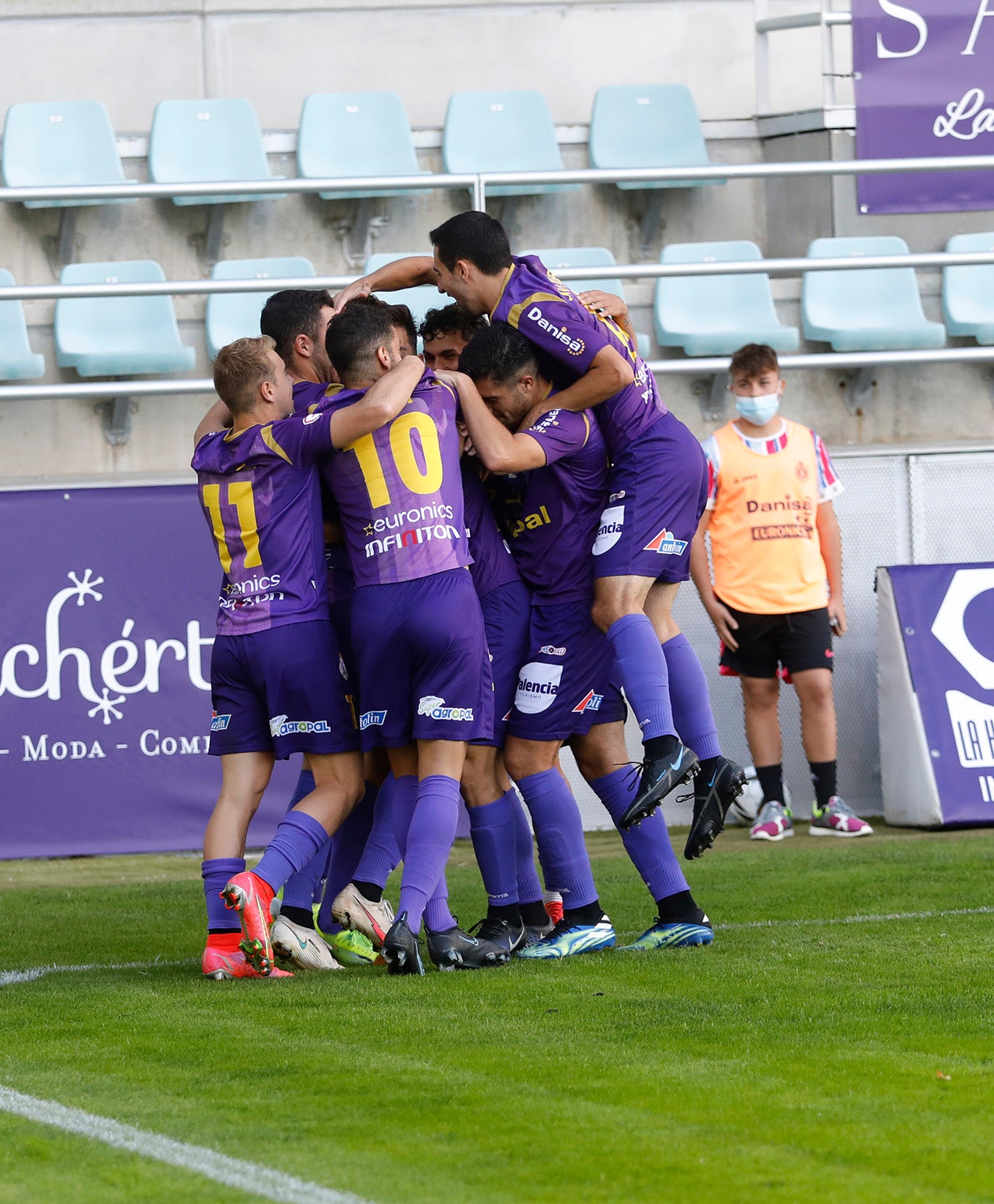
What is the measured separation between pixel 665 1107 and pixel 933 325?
7.86 metres

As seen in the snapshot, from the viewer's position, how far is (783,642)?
8102 mm

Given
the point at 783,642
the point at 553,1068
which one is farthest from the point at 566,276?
the point at 553,1068

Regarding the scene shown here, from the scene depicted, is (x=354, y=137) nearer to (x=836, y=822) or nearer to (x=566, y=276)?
(x=566, y=276)

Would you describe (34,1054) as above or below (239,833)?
below

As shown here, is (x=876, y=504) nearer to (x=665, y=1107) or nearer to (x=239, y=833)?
(x=239, y=833)

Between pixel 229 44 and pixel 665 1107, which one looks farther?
pixel 229 44

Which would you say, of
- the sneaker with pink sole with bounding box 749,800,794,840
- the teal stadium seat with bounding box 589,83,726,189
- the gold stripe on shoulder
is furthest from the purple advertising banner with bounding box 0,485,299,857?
the teal stadium seat with bounding box 589,83,726,189

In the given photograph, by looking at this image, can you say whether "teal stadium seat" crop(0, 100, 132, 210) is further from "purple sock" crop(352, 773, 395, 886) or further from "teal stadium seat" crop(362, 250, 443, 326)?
"purple sock" crop(352, 773, 395, 886)

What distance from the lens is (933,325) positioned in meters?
10.1

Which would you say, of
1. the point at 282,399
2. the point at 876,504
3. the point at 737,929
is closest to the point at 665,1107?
the point at 737,929

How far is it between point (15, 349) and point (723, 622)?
409 cm

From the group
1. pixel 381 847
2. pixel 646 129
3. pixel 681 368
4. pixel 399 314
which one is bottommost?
pixel 381 847

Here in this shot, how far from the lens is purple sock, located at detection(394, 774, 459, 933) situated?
4605mm

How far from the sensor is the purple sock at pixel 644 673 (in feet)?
16.0
